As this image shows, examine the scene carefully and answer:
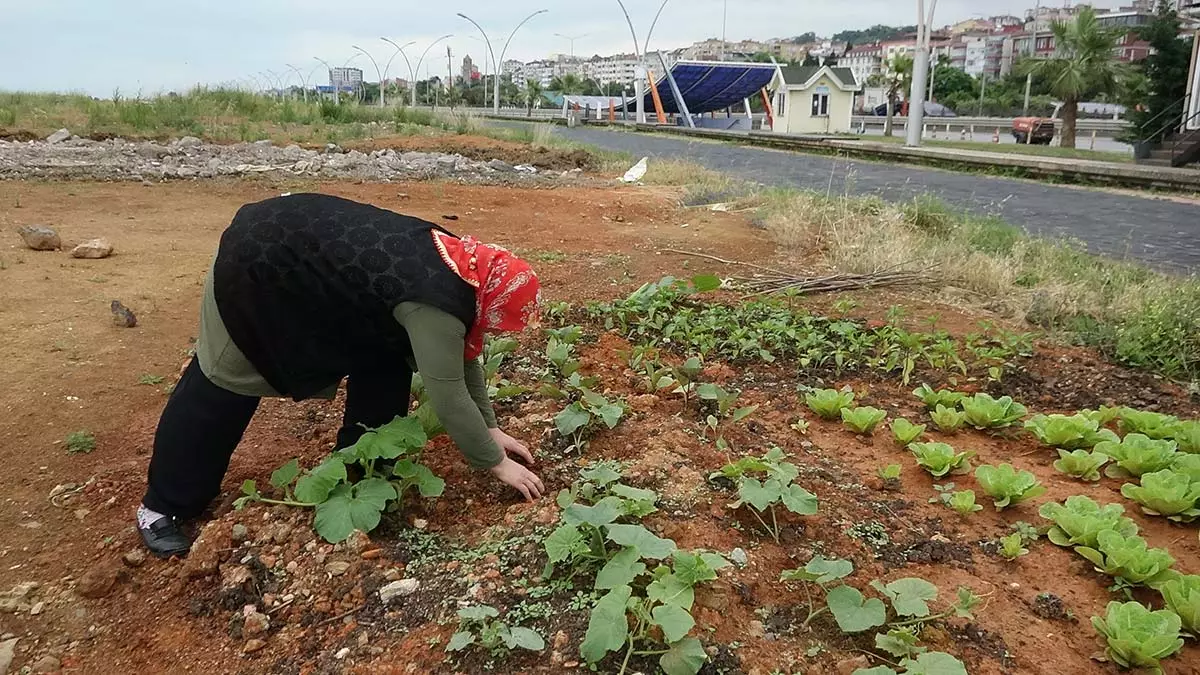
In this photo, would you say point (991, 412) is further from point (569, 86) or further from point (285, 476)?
point (569, 86)

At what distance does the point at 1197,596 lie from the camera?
1.83 meters

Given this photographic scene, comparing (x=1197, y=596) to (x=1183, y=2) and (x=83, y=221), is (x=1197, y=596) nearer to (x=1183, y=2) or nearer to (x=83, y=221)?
(x=83, y=221)

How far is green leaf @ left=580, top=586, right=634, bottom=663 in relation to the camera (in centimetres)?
164

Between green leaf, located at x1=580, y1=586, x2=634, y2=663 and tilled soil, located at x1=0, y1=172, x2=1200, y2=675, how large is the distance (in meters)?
0.09

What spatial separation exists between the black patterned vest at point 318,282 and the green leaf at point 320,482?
229 mm

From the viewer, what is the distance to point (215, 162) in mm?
11312

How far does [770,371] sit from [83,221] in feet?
20.1

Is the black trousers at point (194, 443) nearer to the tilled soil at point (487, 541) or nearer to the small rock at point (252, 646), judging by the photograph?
the tilled soil at point (487, 541)

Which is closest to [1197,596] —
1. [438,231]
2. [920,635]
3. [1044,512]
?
[1044,512]

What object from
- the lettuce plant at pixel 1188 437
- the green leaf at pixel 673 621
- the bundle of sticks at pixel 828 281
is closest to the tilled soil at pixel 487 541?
the green leaf at pixel 673 621

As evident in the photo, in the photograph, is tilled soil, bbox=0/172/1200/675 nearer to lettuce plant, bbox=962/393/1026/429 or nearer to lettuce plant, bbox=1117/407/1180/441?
lettuce plant, bbox=962/393/1026/429

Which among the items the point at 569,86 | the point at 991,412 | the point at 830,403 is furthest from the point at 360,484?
the point at 569,86

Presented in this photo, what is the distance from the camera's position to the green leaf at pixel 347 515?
83.7 inches

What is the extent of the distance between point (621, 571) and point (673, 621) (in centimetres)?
20
